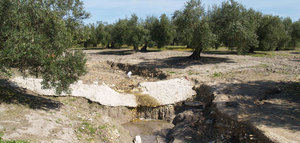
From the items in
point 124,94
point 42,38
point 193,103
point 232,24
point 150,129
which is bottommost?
point 150,129

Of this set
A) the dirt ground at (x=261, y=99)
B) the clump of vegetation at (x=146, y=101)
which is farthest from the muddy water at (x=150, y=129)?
the dirt ground at (x=261, y=99)

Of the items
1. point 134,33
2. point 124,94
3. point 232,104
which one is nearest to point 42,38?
point 124,94

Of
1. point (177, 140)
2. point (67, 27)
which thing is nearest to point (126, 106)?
point (177, 140)

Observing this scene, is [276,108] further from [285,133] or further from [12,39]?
[12,39]

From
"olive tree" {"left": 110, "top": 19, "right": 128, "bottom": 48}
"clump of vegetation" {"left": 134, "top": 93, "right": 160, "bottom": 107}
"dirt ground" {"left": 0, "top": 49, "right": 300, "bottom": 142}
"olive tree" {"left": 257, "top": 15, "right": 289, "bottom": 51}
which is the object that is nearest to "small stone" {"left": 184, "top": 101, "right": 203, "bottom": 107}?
"dirt ground" {"left": 0, "top": 49, "right": 300, "bottom": 142}

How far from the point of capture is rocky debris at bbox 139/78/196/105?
1723 centimetres

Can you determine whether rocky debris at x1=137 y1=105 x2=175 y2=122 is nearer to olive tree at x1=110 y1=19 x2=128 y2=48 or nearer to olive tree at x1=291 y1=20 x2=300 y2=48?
olive tree at x1=110 y1=19 x2=128 y2=48

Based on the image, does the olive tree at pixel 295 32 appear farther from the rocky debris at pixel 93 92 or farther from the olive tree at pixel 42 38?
the olive tree at pixel 42 38

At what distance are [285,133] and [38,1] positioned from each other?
1329 cm

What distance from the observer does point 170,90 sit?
18422 millimetres

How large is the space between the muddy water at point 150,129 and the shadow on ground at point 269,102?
15.5 feet

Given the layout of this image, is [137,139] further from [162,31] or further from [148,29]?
[148,29]

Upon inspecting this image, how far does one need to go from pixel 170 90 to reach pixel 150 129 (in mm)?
4886

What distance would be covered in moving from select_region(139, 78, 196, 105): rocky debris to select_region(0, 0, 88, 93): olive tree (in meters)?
7.77
